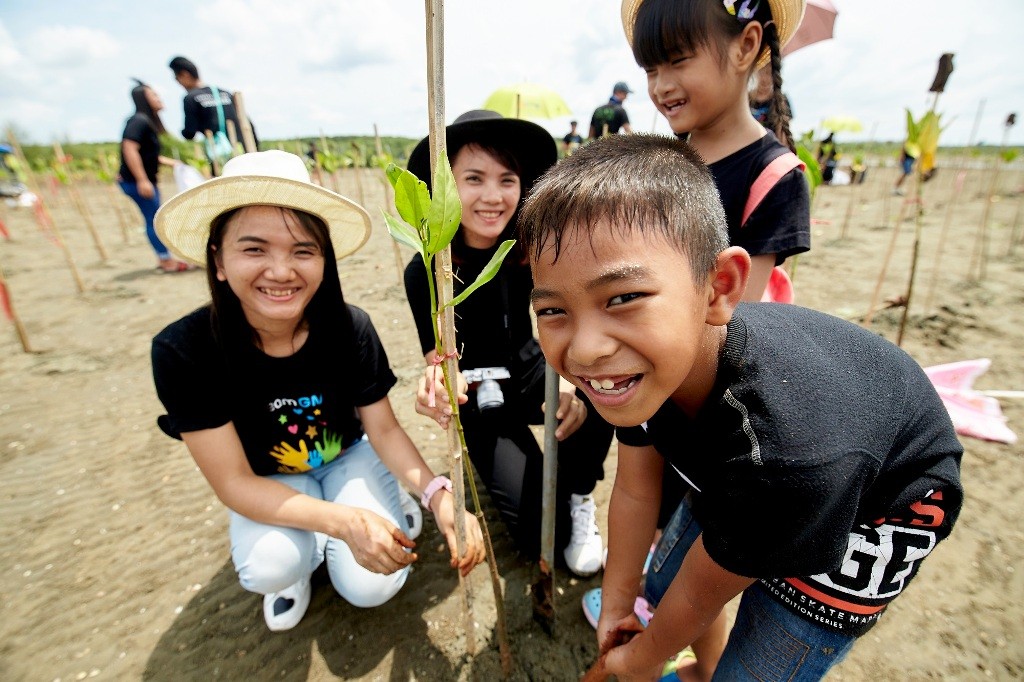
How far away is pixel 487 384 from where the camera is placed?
2.03 meters

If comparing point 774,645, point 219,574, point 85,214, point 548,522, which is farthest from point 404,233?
point 85,214

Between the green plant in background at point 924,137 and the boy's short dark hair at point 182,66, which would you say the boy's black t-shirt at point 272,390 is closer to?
the green plant in background at point 924,137

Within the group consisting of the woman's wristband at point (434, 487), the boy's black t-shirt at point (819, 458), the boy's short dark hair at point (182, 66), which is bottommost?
the woman's wristband at point (434, 487)

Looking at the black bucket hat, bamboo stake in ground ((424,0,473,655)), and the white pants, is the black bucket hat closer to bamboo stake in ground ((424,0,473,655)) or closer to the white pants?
bamboo stake in ground ((424,0,473,655))

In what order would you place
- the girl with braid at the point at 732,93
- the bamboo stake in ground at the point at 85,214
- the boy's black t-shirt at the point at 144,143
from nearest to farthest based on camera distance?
the girl with braid at the point at 732,93
the boy's black t-shirt at the point at 144,143
the bamboo stake in ground at the point at 85,214

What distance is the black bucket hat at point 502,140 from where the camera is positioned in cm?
174

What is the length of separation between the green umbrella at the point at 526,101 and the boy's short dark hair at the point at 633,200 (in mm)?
2404

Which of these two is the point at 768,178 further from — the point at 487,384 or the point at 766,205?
the point at 487,384

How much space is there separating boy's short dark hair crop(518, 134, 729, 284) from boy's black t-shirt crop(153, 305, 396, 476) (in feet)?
3.84

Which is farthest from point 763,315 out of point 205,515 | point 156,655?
point 205,515

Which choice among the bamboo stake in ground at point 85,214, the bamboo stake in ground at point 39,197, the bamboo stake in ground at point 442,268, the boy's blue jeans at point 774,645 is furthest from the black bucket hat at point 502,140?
the bamboo stake in ground at point 85,214

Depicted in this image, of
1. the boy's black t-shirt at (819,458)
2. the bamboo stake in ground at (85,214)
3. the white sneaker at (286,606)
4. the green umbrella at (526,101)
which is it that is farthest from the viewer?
the bamboo stake in ground at (85,214)

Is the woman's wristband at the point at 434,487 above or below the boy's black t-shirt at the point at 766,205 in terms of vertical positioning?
below

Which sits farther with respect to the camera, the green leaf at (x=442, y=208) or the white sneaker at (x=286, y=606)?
the white sneaker at (x=286, y=606)
